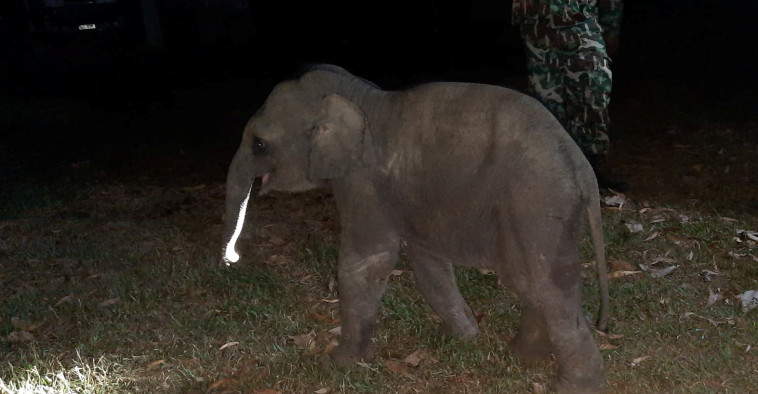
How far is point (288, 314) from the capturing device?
6.03 metres

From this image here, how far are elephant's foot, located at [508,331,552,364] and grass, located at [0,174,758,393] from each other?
0.05 m

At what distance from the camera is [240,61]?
1884cm

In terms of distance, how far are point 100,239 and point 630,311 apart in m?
4.54

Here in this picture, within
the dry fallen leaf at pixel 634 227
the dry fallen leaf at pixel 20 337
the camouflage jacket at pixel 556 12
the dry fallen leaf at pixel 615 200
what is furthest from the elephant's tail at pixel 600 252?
the camouflage jacket at pixel 556 12

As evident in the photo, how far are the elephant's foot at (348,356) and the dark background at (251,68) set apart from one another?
5.07m

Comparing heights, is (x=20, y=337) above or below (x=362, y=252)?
below

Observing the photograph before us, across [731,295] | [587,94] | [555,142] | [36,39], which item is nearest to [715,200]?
[587,94]

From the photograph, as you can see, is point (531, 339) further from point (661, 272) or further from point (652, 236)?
point (652, 236)

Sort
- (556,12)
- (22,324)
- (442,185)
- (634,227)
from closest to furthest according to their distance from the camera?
(442,185) < (22,324) < (634,227) < (556,12)

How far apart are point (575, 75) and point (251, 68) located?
10.8 m

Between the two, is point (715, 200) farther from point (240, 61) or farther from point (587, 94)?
point (240, 61)

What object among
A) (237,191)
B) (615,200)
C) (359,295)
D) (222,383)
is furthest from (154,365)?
(615,200)

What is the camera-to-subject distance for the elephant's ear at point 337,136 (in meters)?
4.59

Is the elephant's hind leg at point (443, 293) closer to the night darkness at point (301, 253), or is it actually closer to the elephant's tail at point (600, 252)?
the night darkness at point (301, 253)
